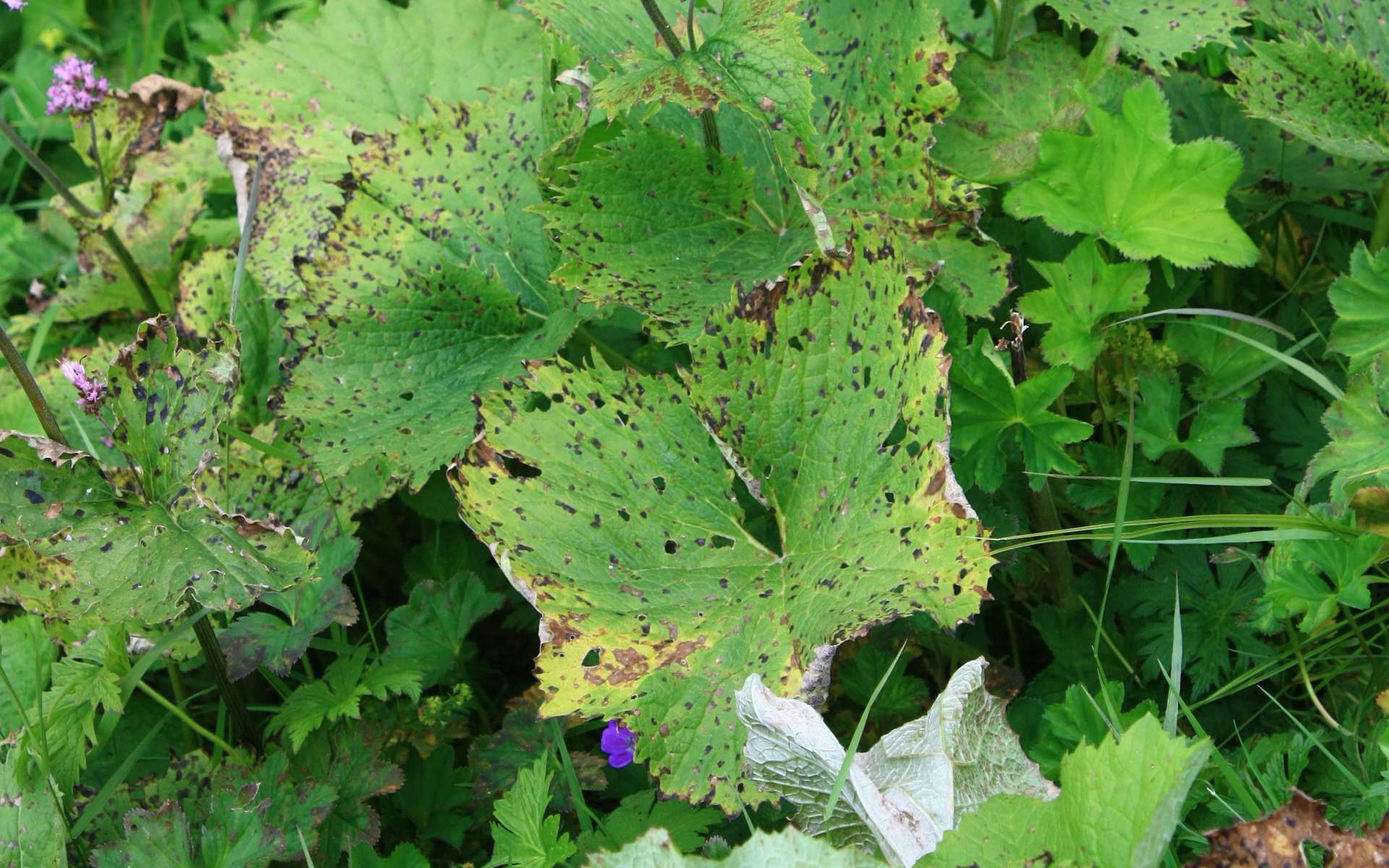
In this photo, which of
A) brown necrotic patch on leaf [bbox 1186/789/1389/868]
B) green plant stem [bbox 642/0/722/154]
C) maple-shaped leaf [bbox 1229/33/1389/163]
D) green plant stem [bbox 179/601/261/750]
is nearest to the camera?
brown necrotic patch on leaf [bbox 1186/789/1389/868]

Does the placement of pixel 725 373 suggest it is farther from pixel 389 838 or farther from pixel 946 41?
pixel 389 838

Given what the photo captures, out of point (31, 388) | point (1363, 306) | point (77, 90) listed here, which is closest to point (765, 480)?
point (1363, 306)

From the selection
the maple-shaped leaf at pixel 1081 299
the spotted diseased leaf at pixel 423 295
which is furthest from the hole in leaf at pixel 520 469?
the maple-shaped leaf at pixel 1081 299

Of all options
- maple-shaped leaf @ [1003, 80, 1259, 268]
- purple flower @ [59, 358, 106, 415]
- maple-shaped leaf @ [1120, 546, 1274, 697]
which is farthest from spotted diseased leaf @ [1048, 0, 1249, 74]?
purple flower @ [59, 358, 106, 415]

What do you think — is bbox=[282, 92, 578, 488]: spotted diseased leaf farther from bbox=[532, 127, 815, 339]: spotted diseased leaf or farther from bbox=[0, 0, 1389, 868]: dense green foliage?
bbox=[532, 127, 815, 339]: spotted diseased leaf

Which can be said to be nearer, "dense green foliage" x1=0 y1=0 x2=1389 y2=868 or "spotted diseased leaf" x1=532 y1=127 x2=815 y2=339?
"dense green foliage" x1=0 y1=0 x2=1389 y2=868

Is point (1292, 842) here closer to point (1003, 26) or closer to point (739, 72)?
point (739, 72)

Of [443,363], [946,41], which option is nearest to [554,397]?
[443,363]
